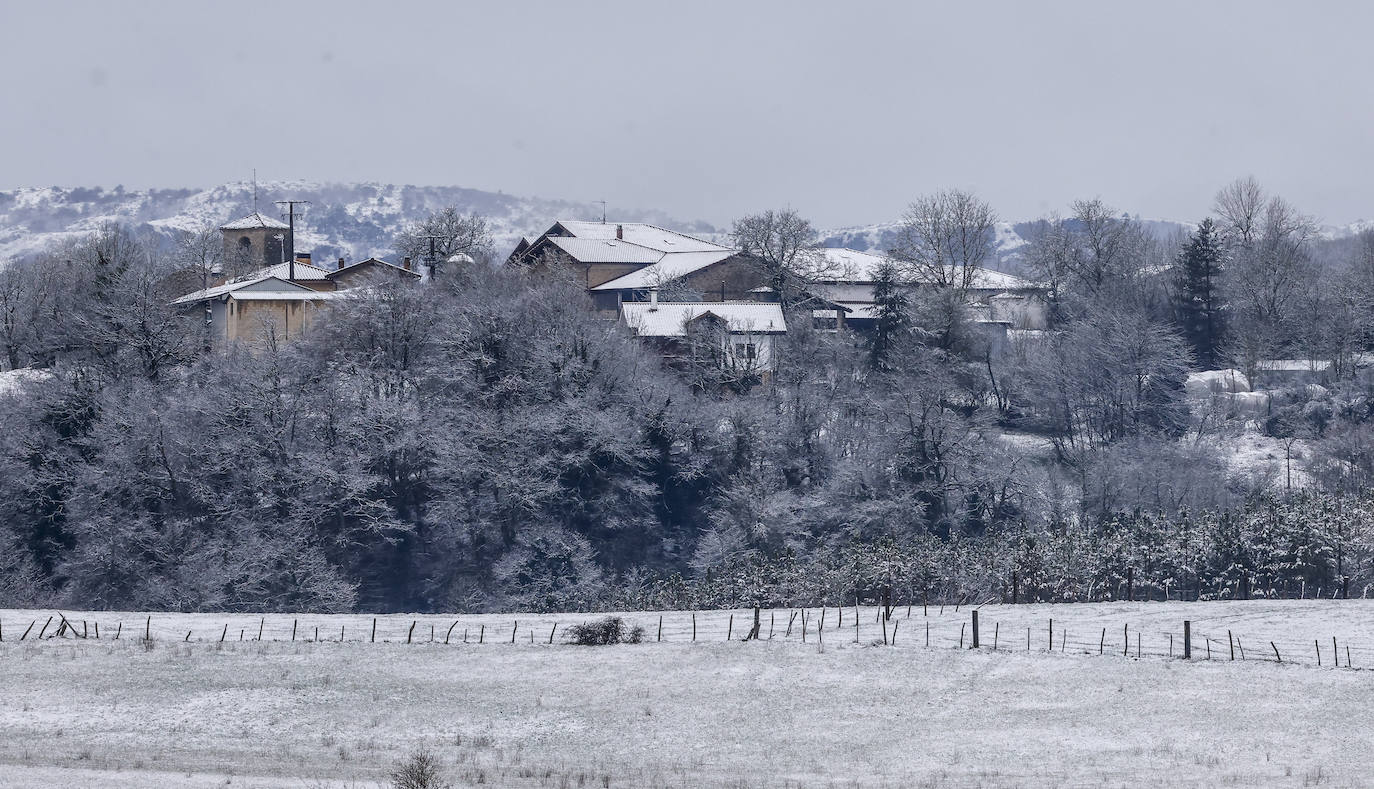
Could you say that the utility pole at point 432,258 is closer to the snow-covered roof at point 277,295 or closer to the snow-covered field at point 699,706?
the snow-covered roof at point 277,295

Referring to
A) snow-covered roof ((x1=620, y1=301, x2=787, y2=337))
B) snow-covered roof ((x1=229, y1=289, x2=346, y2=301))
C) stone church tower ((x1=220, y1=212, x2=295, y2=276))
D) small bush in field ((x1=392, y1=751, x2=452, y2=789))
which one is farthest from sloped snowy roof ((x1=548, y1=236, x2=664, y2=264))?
small bush in field ((x1=392, y1=751, x2=452, y2=789))

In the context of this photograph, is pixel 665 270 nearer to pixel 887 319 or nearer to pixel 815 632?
pixel 887 319

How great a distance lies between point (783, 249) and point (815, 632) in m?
53.4

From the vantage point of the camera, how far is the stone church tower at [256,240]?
105 meters

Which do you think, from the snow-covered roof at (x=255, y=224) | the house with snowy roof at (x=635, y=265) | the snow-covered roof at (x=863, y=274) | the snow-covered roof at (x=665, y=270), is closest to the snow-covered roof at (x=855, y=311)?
the snow-covered roof at (x=863, y=274)

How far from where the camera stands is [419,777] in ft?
74.6

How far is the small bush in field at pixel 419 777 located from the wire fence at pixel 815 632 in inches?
503

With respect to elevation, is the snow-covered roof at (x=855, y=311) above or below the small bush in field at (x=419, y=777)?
above

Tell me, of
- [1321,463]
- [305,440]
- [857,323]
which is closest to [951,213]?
[857,323]

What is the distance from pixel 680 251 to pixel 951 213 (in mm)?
17965

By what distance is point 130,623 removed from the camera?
4128cm

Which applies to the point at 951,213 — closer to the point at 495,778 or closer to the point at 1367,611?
the point at 1367,611

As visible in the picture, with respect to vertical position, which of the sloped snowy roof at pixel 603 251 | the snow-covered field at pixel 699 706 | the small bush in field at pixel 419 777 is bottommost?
the snow-covered field at pixel 699 706

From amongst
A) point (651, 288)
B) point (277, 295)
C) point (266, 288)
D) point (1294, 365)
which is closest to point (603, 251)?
point (651, 288)
